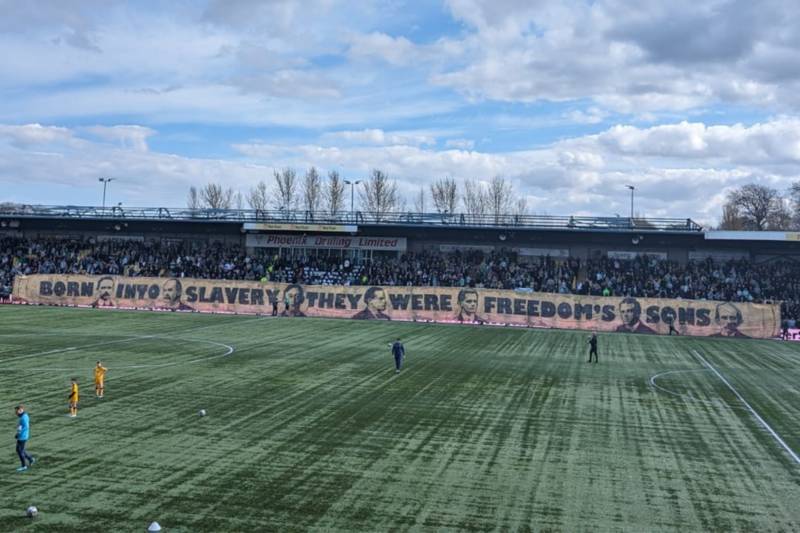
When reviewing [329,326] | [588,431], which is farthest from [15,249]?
[588,431]

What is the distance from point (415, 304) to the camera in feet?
179

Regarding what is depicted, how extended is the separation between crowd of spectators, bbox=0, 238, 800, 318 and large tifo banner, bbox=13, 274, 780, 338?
7.01m

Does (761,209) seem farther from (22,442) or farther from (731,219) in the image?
(22,442)

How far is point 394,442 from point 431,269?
49.7m

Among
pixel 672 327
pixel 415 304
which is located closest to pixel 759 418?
pixel 672 327

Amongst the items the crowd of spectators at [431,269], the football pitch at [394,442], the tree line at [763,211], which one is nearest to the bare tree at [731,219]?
the tree line at [763,211]

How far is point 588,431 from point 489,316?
34.1 m

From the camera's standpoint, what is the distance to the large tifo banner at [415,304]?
163 ft

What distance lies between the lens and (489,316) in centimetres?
5375

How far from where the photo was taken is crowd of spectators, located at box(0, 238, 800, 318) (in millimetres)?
61312

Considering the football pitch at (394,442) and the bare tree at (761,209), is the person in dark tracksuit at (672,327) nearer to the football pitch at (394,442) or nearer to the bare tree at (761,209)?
the football pitch at (394,442)

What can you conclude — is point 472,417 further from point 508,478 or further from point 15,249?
point 15,249

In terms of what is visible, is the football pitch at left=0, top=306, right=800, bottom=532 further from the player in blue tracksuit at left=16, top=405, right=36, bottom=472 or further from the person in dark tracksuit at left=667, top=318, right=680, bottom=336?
the person in dark tracksuit at left=667, top=318, right=680, bottom=336

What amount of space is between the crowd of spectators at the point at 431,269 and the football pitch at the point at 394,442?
90.3ft
